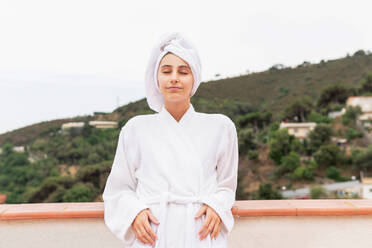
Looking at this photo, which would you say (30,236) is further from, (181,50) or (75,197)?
(75,197)

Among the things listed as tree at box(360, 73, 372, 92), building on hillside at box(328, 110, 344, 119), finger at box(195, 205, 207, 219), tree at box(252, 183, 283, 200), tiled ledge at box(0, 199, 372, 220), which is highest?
tree at box(360, 73, 372, 92)

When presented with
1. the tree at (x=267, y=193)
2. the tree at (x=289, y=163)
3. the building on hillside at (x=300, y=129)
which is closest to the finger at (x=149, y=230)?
the tree at (x=267, y=193)

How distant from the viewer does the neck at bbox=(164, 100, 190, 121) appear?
916 millimetres

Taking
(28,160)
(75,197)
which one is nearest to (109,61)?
(28,160)

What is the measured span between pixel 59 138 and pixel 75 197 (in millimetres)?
12152

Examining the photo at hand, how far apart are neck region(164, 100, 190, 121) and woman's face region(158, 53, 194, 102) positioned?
34mm

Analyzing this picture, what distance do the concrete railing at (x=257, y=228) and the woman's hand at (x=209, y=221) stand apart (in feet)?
1.60

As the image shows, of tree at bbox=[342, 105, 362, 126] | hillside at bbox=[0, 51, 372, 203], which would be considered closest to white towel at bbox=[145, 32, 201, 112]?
hillside at bbox=[0, 51, 372, 203]

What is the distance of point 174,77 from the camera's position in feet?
2.78

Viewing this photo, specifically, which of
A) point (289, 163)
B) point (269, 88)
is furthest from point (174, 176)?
point (269, 88)

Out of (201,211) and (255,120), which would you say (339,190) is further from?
(201,211)

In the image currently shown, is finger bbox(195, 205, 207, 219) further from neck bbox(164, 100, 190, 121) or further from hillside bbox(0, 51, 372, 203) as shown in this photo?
hillside bbox(0, 51, 372, 203)

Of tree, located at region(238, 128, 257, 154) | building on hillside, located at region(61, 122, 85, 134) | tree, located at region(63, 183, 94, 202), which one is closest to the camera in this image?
tree, located at region(63, 183, 94, 202)

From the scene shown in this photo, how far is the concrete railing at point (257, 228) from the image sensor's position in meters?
1.30
